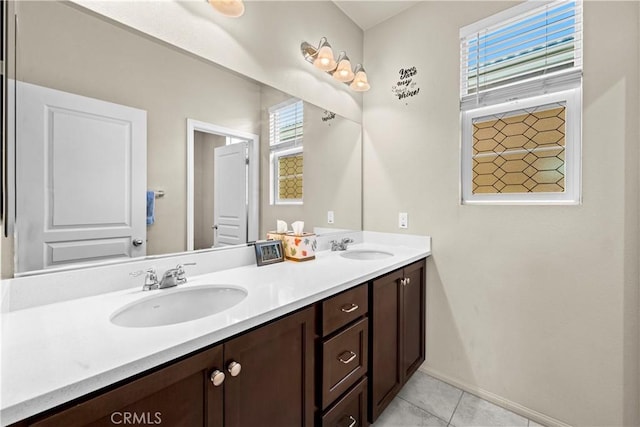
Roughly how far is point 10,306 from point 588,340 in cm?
243

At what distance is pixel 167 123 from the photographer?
122 centimetres

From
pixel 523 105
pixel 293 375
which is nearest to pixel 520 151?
pixel 523 105

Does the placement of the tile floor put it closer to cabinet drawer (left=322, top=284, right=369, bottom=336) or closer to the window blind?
cabinet drawer (left=322, top=284, right=369, bottom=336)

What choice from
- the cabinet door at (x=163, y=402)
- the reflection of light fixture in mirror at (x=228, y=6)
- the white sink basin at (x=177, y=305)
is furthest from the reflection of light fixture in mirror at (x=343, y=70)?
the cabinet door at (x=163, y=402)

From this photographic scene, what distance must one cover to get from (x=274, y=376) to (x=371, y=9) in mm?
2443

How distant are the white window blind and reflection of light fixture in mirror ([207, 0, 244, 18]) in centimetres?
141

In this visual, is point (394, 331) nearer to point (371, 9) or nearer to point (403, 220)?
point (403, 220)

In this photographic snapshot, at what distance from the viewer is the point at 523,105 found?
5.32ft

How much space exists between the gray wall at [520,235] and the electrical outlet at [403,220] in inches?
1.3

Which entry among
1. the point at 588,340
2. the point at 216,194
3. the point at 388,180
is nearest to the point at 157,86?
the point at 216,194

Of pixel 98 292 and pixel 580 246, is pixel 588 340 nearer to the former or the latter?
pixel 580 246

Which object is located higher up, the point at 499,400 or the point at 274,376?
the point at 274,376

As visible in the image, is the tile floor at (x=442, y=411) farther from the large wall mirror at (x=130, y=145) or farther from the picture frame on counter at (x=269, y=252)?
the large wall mirror at (x=130, y=145)

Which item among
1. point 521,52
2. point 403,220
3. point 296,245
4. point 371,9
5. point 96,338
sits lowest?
point 96,338
